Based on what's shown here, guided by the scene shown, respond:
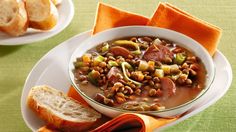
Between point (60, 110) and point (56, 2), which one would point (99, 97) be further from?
point (56, 2)

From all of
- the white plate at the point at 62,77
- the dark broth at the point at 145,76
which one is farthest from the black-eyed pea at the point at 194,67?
the white plate at the point at 62,77

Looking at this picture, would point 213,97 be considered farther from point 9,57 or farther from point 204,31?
point 9,57

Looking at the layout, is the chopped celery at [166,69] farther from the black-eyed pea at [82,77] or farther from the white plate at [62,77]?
the black-eyed pea at [82,77]

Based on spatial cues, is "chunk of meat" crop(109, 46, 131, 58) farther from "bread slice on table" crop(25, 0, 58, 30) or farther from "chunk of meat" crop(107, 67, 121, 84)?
"bread slice on table" crop(25, 0, 58, 30)

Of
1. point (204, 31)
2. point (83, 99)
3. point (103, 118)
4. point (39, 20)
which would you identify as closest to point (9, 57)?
point (39, 20)

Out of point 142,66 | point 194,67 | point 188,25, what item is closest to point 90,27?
point 188,25

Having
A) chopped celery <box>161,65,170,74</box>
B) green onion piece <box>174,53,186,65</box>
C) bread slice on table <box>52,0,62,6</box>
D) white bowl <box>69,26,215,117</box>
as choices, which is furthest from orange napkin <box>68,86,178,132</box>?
bread slice on table <box>52,0,62,6</box>

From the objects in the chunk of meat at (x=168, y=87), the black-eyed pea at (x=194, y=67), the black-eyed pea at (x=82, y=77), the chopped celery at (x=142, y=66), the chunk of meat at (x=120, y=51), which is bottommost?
the black-eyed pea at (x=82, y=77)
